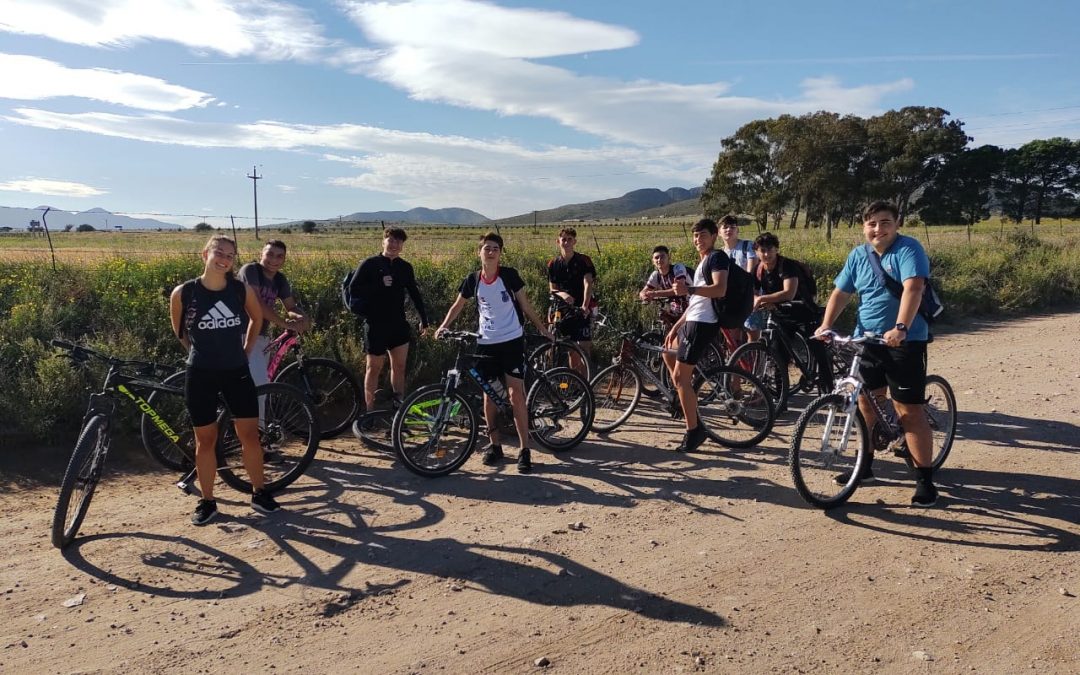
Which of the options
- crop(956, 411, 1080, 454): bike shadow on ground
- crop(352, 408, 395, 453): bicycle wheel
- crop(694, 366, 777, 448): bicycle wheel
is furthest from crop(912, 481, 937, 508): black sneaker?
crop(352, 408, 395, 453): bicycle wheel

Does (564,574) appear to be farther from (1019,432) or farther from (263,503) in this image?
(1019,432)

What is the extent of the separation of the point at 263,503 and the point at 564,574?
89.7 inches

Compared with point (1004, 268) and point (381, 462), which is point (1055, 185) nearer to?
point (1004, 268)

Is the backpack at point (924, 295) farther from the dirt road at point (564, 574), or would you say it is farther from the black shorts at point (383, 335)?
the black shorts at point (383, 335)

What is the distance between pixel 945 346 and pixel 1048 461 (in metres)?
6.05

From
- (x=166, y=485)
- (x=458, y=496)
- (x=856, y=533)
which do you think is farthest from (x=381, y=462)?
(x=856, y=533)

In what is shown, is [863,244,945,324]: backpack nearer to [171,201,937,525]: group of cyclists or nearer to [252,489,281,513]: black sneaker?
[171,201,937,525]: group of cyclists

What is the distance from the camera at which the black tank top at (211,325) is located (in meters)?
4.39

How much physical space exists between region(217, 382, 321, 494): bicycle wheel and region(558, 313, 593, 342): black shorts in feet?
10.8

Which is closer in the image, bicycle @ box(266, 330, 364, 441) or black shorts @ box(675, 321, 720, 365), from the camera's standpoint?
black shorts @ box(675, 321, 720, 365)

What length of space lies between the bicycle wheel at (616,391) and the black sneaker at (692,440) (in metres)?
0.88

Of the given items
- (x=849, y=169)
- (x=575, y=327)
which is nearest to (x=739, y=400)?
(x=575, y=327)

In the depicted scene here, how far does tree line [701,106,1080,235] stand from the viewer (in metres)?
50.0

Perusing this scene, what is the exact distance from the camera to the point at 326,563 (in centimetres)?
402
